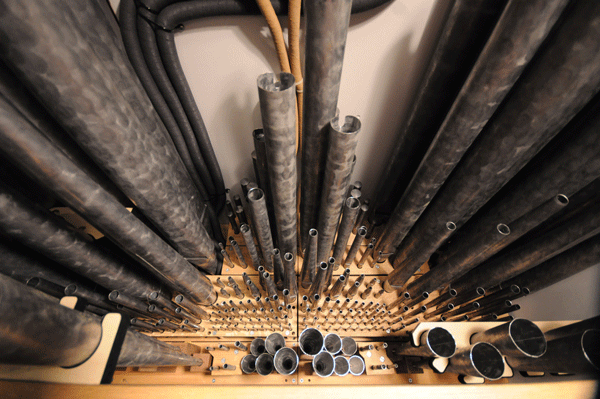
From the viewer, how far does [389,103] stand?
2141 mm

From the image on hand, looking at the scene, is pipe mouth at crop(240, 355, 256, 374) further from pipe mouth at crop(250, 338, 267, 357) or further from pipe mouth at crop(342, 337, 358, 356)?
pipe mouth at crop(342, 337, 358, 356)

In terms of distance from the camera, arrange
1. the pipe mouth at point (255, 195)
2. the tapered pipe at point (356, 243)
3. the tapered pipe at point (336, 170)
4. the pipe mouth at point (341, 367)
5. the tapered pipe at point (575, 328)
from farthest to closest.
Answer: the tapered pipe at point (356, 243), the pipe mouth at point (341, 367), the pipe mouth at point (255, 195), the tapered pipe at point (336, 170), the tapered pipe at point (575, 328)

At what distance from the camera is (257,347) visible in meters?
2.04

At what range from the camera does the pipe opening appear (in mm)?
1295

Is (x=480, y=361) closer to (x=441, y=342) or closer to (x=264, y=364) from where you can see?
(x=441, y=342)

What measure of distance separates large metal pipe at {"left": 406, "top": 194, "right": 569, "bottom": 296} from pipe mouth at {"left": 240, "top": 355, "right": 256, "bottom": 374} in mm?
1773

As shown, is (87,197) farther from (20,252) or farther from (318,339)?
(318,339)

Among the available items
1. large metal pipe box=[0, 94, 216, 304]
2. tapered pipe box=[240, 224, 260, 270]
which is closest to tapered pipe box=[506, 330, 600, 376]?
tapered pipe box=[240, 224, 260, 270]

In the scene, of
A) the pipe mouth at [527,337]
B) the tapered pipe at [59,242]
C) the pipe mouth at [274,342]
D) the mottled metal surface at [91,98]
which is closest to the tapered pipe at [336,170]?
the pipe mouth at [274,342]

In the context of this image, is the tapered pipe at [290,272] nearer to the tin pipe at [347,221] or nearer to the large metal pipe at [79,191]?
the tin pipe at [347,221]

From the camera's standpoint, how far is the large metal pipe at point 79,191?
923 mm

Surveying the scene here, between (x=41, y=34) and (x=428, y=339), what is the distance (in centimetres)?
258

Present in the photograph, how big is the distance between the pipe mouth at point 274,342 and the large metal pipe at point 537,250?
1697 mm

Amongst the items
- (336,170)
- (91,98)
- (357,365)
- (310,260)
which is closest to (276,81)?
(336,170)
